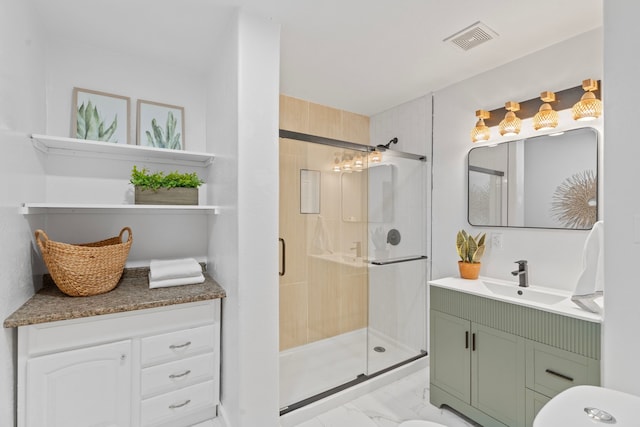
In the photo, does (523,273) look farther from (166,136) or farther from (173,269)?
(166,136)

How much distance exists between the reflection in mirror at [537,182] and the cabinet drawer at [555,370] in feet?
2.49

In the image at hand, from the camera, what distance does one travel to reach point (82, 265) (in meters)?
1.62

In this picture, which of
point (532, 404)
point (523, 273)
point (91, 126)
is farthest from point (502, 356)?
point (91, 126)

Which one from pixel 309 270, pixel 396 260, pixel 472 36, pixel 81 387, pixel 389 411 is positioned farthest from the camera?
pixel 396 260

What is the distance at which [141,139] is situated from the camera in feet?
7.02

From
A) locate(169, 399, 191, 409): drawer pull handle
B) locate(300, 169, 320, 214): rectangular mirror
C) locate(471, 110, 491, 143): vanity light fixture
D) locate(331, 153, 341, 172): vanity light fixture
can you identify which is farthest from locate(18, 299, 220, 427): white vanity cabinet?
locate(471, 110, 491, 143): vanity light fixture

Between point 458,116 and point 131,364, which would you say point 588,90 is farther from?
point 131,364

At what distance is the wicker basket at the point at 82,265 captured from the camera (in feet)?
5.14

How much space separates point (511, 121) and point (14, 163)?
282 cm

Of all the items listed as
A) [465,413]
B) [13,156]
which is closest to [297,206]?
[13,156]

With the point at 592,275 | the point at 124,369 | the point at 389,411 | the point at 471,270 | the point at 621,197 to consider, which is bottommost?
the point at 389,411

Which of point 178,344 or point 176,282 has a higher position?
point 176,282

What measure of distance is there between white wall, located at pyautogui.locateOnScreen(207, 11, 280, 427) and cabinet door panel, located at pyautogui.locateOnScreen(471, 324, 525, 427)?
1.24 m

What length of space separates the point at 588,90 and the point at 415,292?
191cm
